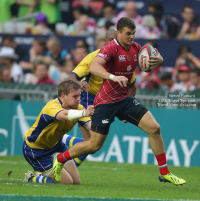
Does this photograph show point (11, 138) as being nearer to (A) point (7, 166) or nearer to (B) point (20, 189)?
(A) point (7, 166)

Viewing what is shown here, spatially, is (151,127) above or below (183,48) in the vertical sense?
below

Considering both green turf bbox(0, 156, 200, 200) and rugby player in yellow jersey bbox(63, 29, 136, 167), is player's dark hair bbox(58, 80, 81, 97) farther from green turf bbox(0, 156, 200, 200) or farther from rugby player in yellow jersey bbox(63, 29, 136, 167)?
green turf bbox(0, 156, 200, 200)

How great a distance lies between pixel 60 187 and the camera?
7.09m

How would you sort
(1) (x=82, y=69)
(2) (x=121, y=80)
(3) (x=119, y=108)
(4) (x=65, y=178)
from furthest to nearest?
(1) (x=82, y=69) → (4) (x=65, y=178) → (3) (x=119, y=108) → (2) (x=121, y=80)

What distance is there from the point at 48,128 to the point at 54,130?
0.09m

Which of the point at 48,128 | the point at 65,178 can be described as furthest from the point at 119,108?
the point at 65,178

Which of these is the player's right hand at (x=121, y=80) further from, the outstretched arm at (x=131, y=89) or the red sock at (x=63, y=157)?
the outstretched arm at (x=131, y=89)

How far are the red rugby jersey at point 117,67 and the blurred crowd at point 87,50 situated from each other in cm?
518

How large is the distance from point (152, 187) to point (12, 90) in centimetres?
636

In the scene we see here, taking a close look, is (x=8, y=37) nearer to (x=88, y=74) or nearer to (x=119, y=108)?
(x=88, y=74)

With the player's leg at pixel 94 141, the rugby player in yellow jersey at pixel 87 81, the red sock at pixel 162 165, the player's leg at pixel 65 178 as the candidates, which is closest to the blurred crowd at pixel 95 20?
the rugby player in yellow jersey at pixel 87 81

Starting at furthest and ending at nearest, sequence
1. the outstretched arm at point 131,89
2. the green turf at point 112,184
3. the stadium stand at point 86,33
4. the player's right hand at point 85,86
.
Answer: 1. the stadium stand at point 86,33
2. the outstretched arm at point 131,89
3. the player's right hand at point 85,86
4. the green turf at point 112,184

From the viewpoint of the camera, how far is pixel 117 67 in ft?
25.0

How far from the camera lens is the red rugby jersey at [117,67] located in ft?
24.8
